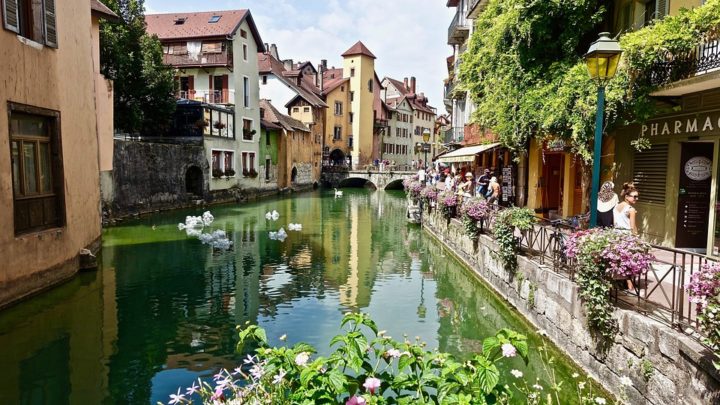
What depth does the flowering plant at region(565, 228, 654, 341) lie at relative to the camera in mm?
6699

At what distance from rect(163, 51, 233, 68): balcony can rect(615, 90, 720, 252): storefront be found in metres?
32.6

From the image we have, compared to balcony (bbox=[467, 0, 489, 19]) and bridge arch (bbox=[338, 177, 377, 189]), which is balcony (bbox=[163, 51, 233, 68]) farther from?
bridge arch (bbox=[338, 177, 377, 189])

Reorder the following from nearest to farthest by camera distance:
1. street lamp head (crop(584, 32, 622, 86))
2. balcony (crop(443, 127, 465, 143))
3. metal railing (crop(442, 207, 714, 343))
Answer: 1. metal railing (crop(442, 207, 714, 343))
2. street lamp head (crop(584, 32, 622, 86))
3. balcony (crop(443, 127, 465, 143))

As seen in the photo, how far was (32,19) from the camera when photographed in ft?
37.0

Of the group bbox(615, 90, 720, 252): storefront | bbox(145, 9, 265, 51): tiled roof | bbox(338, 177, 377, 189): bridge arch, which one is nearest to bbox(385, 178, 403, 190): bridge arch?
bbox(338, 177, 377, 189): bridge arch

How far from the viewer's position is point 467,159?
878 inches

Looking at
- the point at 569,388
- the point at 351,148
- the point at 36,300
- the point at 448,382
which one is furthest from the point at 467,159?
the point at 351,148

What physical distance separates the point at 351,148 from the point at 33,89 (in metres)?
58.2

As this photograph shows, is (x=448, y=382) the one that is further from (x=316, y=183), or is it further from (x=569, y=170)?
(x=316, y=183)

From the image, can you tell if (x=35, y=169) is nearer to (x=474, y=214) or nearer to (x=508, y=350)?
(x=474, y=214)

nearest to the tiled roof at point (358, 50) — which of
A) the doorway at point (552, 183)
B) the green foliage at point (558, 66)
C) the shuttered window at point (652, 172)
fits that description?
the green foliage at point (558, 66)

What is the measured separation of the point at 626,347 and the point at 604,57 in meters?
4.29

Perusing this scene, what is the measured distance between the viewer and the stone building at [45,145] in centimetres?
1030

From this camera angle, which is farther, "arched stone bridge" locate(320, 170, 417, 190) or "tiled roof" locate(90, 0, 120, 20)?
"arched stone bridge" locate(320, 170, 417, 190)
